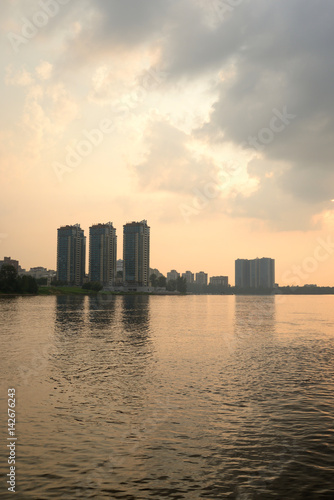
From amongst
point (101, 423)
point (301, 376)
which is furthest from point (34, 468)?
point (301, 376)

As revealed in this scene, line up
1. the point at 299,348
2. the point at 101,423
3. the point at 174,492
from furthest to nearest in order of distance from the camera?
the point at 299,348 < the point at 101,423 < the point at 174,492

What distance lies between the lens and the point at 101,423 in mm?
24625

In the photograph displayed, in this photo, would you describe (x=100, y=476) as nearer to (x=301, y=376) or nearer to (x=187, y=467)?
(x=187, y=467)

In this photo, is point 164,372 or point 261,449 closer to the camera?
point 261,449

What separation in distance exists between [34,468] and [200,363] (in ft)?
92.9

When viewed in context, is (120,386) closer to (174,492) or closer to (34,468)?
(34,468)

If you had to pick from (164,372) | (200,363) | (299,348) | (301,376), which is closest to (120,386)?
(164,372)

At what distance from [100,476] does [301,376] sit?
1053 inches

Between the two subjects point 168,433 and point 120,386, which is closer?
point 168,433

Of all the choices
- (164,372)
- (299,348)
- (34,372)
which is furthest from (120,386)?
(299,348)

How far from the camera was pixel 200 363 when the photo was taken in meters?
44.9

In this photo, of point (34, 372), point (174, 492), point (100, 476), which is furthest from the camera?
point (34, 372)

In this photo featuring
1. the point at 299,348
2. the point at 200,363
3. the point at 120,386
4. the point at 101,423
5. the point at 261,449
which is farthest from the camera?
the point at 299,348

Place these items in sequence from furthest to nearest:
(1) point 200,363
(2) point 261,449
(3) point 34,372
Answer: (1) point 200,363, (3) point 34,372, (2) point 261,449
